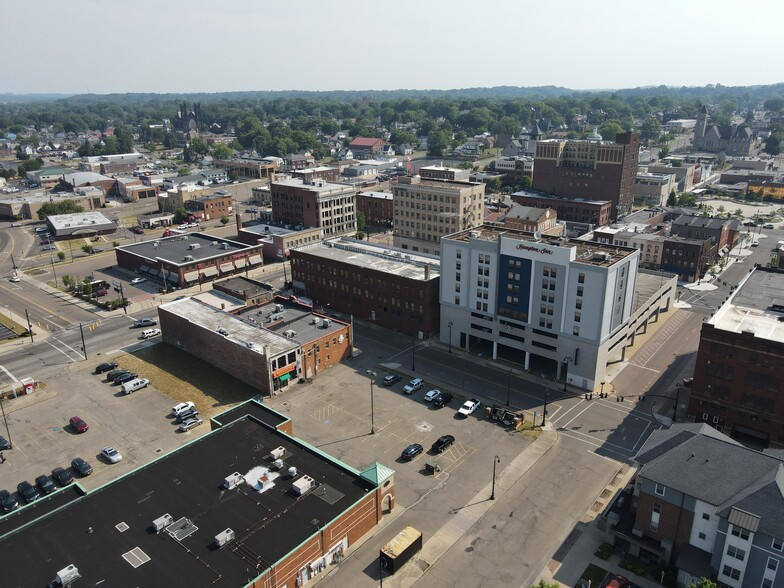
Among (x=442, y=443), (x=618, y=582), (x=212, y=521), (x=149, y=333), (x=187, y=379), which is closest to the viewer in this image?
(x=618, y=582)

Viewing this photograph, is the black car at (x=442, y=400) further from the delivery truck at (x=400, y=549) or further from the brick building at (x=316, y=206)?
the brick building at (x=316, y=206)

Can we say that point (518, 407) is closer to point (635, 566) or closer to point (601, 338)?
point (601, 338)

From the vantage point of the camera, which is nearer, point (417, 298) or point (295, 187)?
point (417, 298)

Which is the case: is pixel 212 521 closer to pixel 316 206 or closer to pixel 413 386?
pixel 413 386

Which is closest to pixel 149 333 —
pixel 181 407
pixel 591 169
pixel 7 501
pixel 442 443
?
pixel 181 407

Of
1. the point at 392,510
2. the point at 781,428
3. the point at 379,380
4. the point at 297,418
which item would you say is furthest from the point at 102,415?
the point at 781,428

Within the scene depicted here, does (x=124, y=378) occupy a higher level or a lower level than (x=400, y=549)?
lower
